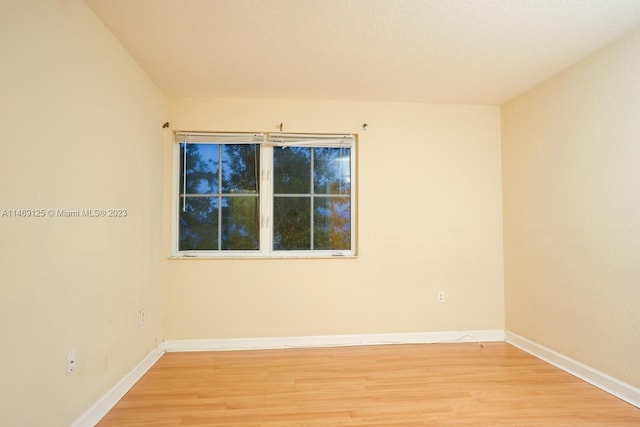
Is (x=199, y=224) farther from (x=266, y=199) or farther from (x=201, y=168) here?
(x=266, y=199)

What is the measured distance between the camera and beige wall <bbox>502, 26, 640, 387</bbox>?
7.17 feet

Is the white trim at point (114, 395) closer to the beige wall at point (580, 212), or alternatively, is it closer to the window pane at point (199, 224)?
the window pane at point (199, 224)

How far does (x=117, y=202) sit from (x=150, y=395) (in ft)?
4.29

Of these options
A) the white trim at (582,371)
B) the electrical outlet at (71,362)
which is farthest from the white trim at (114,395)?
the white trim at (582,371)

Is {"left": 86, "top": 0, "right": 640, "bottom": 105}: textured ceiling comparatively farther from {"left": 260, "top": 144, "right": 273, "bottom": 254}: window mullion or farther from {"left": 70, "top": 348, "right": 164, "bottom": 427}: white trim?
{"left": 70, "top": 348, "right": 164, "bottom": 427}: white trim

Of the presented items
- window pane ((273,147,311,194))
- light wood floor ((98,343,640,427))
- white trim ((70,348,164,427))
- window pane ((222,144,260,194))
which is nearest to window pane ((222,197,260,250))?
window pane ((222,144,260,194))

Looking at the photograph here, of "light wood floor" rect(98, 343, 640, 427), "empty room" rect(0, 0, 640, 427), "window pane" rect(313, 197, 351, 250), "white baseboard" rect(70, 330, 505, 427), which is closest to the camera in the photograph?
"empty room" rect(0, 0, 640, 427)

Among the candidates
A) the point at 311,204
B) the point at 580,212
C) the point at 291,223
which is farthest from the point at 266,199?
the point at 580,212

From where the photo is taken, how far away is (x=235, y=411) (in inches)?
81.3

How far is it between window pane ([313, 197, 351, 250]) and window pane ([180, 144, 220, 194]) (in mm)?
1026

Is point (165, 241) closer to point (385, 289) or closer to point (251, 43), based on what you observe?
point (251, 43)

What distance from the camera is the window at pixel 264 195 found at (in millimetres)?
3248

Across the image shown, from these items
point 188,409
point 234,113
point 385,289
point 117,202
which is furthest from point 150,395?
point 234,113

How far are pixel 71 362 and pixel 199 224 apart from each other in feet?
5.40
